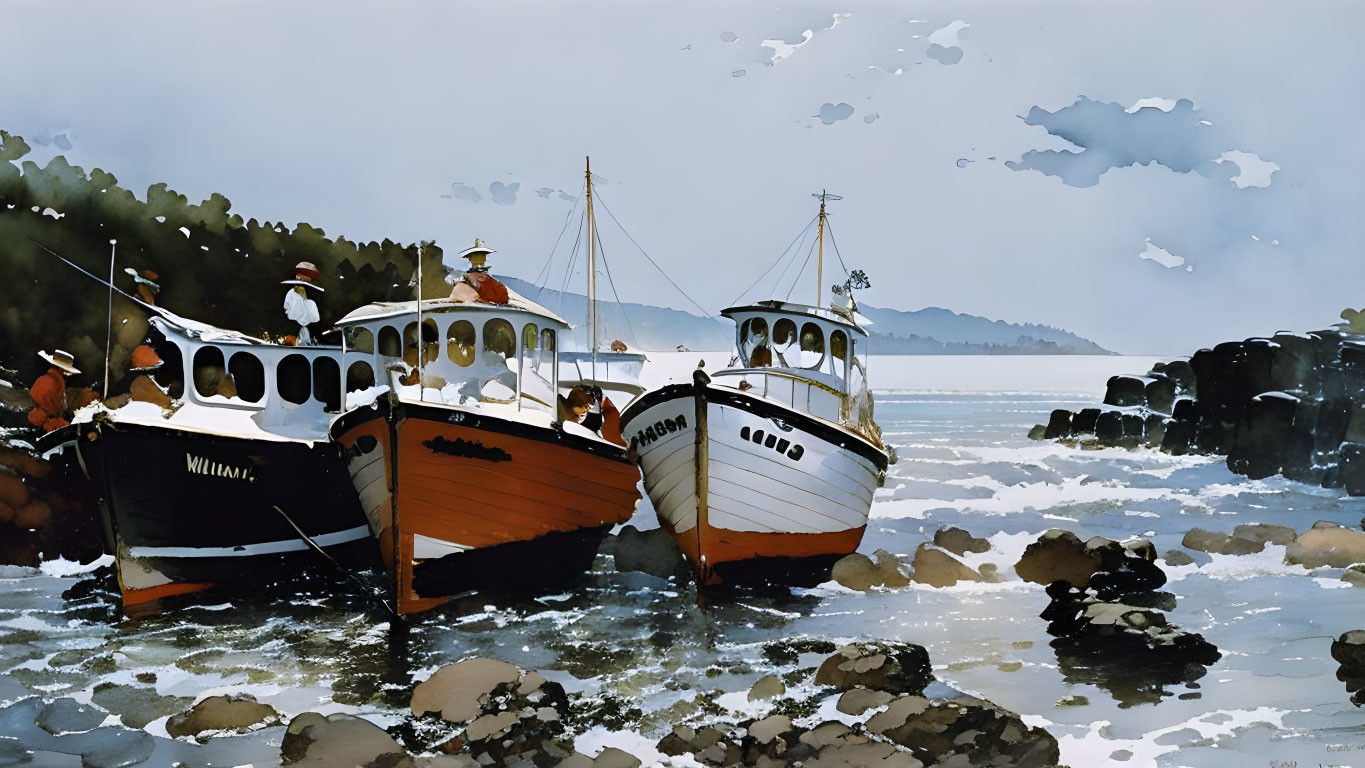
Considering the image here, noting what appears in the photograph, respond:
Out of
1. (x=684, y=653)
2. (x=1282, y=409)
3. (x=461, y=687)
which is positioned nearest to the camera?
(x=461, y=687)

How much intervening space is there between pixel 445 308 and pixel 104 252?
4.20 metres

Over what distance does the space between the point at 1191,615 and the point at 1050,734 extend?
3.32 meters

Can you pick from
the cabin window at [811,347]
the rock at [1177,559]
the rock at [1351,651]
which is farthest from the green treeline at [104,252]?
the rock at [1177,559]

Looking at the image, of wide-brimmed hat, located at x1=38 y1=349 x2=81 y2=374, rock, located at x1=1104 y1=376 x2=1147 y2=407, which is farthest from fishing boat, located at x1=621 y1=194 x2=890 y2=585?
rock, located at x1=1104 y1=376 x2=1147 y2=407

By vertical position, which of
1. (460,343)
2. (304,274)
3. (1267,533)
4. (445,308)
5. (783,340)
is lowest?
(1267,533)

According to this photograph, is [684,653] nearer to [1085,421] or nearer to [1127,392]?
[1127,392]

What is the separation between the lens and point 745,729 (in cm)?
511

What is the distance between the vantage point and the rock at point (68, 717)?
Result: 5.28m

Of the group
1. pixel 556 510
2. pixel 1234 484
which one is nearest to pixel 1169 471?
pixel 1234 484

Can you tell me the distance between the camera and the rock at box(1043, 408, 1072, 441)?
24.7 metres

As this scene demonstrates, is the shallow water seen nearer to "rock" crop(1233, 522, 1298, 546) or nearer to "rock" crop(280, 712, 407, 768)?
"rock" crop(280, 712, 407, 768)

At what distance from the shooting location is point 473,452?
7172 mm

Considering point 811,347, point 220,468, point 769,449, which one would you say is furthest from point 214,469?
point 811,347

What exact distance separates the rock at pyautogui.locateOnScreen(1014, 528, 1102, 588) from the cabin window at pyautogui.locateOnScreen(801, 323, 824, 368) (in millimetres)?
2769
